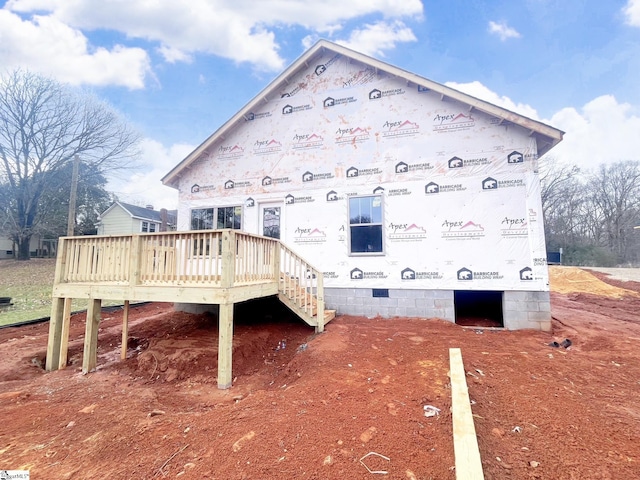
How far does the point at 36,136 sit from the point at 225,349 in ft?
85.8

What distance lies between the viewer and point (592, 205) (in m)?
29.1

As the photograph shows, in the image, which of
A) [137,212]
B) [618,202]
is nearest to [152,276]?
[137,212]

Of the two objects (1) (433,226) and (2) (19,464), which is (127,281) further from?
(1) (433,226)

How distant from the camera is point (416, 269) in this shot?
24.4ft

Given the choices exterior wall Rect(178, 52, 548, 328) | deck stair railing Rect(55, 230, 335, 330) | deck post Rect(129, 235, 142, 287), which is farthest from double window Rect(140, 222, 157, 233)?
deck post Rect(129, 235, 142, 287)

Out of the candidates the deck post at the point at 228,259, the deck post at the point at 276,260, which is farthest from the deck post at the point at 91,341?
the deck post at the point at 276,260

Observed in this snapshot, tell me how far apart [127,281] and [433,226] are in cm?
713

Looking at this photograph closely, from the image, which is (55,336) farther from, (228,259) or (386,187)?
(386,187)

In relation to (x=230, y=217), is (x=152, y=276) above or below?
below

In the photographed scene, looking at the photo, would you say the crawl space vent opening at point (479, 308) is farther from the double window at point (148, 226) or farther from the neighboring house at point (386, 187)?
the double window at point (148, 226)

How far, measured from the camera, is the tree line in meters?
27.4

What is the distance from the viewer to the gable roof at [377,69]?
21.7 feet

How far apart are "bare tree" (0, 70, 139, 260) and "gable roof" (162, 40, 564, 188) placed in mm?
18737

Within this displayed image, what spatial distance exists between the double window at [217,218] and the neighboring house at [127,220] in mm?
17968
